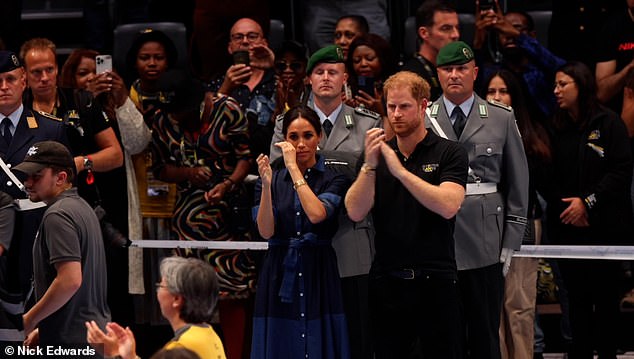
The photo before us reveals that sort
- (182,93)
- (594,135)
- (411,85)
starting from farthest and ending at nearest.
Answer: (182,93), (594,135), (411,85)

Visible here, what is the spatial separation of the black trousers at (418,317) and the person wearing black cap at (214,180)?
63.8 inches

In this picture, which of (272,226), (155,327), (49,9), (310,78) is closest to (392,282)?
(272,226)

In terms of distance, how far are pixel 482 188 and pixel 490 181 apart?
0.19 ft

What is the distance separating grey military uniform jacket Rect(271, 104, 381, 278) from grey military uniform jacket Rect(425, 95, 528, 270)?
15.7 inches

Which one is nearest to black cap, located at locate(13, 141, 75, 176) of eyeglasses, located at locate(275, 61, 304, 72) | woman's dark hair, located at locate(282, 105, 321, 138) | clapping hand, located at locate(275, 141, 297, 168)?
clapping hand, located at locate(275, 141, 297, 168)

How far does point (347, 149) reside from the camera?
21.3 feet

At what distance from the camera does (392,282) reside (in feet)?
18.9

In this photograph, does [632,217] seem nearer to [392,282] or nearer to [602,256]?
[602,256]

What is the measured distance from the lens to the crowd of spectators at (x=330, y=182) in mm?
5711

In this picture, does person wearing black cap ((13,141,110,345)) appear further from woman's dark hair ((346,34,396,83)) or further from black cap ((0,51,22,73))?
woman's dark hair ((346,34,396,83))

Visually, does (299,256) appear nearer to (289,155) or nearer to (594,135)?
(289,155)

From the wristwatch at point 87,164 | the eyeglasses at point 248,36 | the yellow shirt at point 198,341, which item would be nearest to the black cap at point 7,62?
the wristwatch at point 87,164

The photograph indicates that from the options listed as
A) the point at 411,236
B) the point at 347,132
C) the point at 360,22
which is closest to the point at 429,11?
the point at 360,22

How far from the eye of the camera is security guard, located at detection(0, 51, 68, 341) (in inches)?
242
